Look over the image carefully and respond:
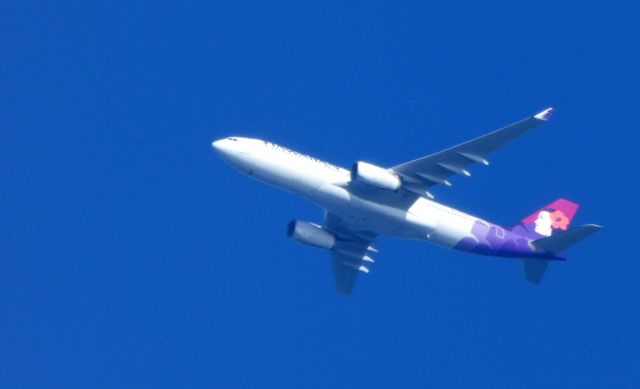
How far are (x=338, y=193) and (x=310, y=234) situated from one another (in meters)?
6.71

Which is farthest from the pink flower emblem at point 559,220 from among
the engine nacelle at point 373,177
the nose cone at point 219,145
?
the nose cone at point 219,145

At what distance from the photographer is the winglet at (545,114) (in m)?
53.5

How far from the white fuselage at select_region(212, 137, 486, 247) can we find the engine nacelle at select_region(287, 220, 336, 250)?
422cm

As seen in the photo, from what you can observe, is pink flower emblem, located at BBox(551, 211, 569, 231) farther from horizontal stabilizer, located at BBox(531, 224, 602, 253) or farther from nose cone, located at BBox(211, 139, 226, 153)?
nose cone, located at BBox(211, 139, 226, 153)

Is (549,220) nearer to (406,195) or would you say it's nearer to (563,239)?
(563,239)

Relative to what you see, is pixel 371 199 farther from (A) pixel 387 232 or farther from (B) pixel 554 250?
(B) pixel 554 250

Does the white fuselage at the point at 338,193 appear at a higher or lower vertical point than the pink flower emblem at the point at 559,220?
lower

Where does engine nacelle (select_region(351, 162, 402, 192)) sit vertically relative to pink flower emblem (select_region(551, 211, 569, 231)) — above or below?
below

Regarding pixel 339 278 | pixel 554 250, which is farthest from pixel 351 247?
pixel 554 250

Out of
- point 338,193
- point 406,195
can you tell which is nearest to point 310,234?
point 338,193

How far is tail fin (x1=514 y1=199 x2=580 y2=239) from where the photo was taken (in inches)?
2525

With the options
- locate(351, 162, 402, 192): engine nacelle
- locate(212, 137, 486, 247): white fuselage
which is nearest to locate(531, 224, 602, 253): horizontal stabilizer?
locate(212, 137, 486, 247): white fuselage

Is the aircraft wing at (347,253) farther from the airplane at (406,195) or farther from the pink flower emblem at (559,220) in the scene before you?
the pink flower emblem at (559,220)

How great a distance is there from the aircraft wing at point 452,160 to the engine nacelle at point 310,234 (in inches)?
317
